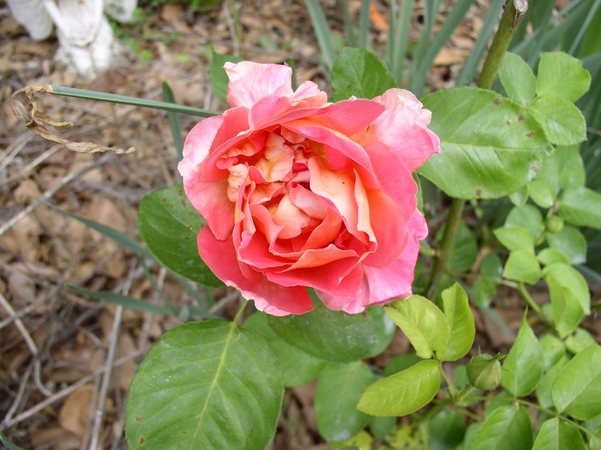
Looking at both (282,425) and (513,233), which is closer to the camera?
(513,233)

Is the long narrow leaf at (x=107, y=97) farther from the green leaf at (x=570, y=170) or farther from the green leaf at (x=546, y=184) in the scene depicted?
the green leaf at (x=570, y=170)

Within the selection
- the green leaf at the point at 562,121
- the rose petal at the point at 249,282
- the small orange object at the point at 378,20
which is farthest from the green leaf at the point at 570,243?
the small orange object at the point at 378,20

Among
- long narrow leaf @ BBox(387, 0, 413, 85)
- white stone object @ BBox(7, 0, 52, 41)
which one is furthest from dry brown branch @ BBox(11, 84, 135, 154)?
white stone object @ BBox(7, 0, 52, 41)

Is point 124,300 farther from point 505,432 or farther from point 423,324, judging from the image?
point 505,432

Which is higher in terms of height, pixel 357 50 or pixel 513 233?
pixel 357 50

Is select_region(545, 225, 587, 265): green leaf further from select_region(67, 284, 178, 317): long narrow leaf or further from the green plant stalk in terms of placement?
select_region(67, 284, 178, 317): long narrow leaf

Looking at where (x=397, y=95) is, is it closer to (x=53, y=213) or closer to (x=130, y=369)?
(x=130, y=369)

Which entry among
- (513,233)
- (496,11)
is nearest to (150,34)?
(496,11)

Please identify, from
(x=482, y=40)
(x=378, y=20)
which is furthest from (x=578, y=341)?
(x=378, y=20)
